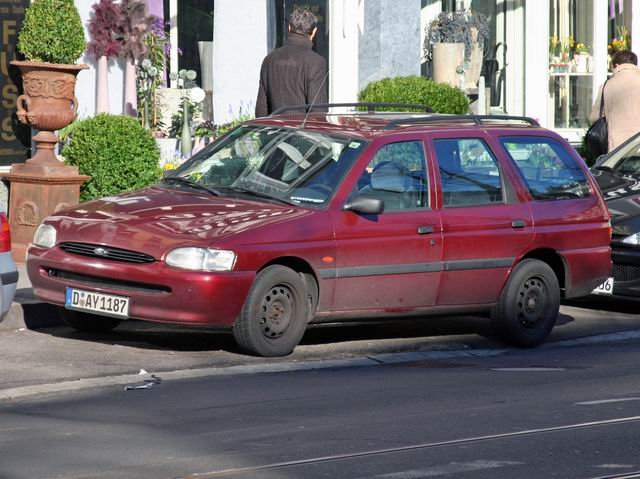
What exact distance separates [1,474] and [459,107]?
41.1 ft

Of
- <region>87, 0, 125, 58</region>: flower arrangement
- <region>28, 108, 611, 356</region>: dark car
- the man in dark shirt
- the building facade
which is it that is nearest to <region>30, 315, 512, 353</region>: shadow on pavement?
<region>28, 108, 611, 356</region>: dark car

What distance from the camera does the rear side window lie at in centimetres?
1205

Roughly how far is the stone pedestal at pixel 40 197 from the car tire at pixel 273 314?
4660 millimetres

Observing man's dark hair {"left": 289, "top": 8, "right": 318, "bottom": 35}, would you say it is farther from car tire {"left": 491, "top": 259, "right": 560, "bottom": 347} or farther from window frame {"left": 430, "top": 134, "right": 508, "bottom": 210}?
car tire {"left": 491, "top": 259, "right": 560, "bottom": 347}

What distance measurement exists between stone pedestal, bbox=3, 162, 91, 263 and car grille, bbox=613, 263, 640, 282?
192 inches

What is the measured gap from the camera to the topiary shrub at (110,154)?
1519 cm

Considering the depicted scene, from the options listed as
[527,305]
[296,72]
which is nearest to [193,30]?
[296,72]

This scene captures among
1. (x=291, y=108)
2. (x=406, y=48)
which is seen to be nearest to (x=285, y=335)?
(x=291, y=108)

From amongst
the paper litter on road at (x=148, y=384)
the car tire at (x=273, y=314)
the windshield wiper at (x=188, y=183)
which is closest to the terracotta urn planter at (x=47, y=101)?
the windshield wiper at (x=188, y=183)

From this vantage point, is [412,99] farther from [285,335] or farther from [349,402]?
[349,402]

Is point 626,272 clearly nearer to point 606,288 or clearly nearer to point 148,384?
point 606,288

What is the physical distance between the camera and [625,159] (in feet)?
49.8

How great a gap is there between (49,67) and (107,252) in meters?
5.18

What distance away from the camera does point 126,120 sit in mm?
Result: 15320
